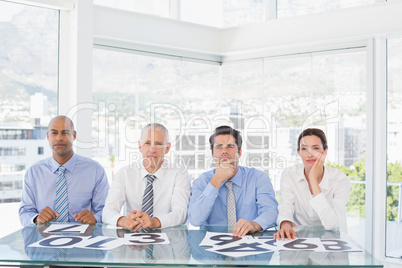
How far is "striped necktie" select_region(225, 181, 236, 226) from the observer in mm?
3001

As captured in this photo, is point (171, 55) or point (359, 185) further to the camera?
point (171, 55)

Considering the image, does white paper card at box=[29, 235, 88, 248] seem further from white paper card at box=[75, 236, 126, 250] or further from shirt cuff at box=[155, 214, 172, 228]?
shirt cuff at box=[155, 214, 172, 228]

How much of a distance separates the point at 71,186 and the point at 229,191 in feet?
3.70

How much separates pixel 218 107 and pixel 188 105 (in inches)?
19.6

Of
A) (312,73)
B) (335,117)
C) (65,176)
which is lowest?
(65,176)

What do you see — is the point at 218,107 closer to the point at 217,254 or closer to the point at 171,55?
the point at 171,55

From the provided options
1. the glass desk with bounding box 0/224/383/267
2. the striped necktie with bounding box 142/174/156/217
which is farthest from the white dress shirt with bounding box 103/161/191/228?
the glass desk with bounding box 0/224/383/267

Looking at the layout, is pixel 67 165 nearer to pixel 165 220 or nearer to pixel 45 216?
pixel 45 216

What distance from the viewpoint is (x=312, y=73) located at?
17.9ft

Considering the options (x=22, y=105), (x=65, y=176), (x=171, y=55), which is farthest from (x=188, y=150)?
(x=65, y=176)

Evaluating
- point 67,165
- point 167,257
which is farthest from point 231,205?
point 67,165

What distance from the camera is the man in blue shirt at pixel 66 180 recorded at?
131 inches

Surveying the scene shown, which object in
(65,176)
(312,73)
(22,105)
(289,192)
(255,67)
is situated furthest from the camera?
(255,67)

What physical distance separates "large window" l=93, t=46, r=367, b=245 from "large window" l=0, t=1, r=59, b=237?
55cm
